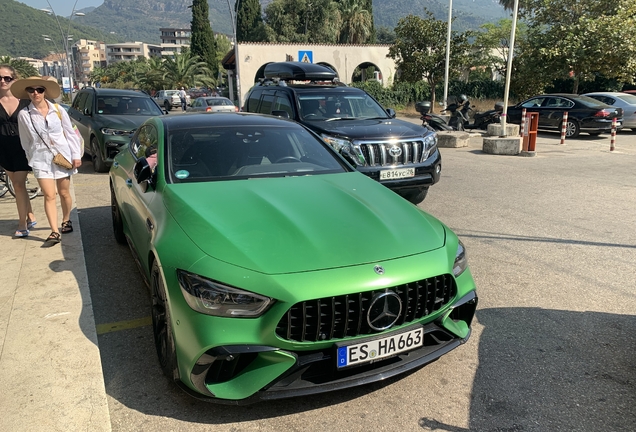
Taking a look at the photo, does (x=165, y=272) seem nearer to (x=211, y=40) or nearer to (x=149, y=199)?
(x=149, y=199)

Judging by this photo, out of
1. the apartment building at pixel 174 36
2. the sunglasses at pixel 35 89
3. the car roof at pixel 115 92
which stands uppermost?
the apartment building at pixel 174 36

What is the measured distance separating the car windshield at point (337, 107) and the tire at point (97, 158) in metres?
4.58

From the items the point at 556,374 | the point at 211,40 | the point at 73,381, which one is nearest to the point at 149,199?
the point at 73,381

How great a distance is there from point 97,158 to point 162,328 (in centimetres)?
855

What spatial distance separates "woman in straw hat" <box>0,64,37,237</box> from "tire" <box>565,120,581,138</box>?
16437 millimetres

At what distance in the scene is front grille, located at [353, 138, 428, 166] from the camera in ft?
23.1

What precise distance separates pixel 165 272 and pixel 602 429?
2.50 metres

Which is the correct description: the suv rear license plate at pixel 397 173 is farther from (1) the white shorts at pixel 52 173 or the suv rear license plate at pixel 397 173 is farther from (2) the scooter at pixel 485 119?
(2) the scooter at pixel 485 119

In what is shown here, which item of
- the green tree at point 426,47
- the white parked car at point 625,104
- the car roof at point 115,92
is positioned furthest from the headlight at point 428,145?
the green tree at point 426,47

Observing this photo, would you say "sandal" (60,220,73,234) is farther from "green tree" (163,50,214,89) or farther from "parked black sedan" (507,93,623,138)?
"green tree" (163,50,214,89)

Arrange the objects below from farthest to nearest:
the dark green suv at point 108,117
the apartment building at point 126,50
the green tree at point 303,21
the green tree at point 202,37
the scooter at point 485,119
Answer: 1. the apartment building at point 126,50
2. the green tree at point 202,37
3. the green tree at point 303,21
4. the scooter at point 485,119
5. the dark green suv at point 108,117

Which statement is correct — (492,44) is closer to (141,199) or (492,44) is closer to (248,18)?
(248,18)

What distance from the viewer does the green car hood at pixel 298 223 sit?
2.78 metres

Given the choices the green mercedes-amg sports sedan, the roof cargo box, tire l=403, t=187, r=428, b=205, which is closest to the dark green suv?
the roof cargo box
